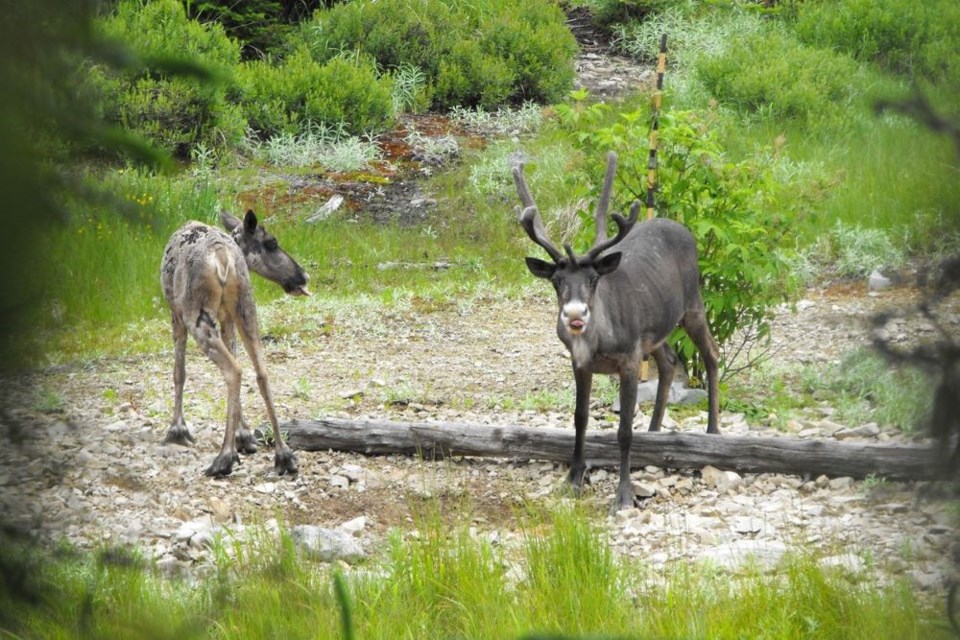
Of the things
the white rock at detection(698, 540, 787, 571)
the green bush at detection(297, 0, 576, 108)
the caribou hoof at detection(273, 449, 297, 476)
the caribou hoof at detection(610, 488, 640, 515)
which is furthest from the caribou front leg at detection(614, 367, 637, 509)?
the green bush at detection(297, 0, 576, 108)

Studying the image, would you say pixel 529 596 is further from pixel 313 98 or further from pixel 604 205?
pixel 313 98

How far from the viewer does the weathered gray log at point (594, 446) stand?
6734mm

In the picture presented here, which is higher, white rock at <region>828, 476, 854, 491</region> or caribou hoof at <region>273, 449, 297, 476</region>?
white rock at <region>828, 476, 854, 491</region>

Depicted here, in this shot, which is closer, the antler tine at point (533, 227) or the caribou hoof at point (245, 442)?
the antler tine at point (533, 227)

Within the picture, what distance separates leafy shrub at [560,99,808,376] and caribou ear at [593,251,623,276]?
1.59m

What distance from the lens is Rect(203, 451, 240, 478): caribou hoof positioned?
7.24m

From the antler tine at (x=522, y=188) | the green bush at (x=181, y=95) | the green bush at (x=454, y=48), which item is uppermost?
the green bush at (x=454, y=48)

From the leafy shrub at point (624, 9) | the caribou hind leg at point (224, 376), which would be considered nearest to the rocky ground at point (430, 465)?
the caribou hind leg at point (224, 376)

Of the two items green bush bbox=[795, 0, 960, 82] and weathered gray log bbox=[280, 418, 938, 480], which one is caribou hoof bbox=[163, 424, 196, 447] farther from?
green bush bbox=[795, 0, 960, 82]

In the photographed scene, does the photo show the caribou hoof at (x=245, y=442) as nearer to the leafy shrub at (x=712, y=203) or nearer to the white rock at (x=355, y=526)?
the white rock at (x=355, y=526)

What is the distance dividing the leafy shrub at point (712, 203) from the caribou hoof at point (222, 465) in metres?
2.92

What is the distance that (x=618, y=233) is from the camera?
6.98 metres

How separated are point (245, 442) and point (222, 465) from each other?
484 mm

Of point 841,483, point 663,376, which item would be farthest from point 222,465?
point 841,483
